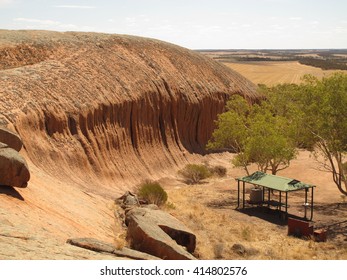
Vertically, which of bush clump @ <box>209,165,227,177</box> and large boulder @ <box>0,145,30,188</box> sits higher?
large boulder @ <box>0,145,30,188</box>

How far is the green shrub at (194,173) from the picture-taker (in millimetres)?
32172

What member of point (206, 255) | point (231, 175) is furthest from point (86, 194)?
point (231, 175)

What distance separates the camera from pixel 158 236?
43.6ft

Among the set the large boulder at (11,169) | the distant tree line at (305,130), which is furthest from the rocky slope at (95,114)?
the distant tree line at (305,130)

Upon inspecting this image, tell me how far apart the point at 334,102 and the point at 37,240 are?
53.8ft

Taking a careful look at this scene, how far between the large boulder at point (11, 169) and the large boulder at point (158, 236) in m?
3.62

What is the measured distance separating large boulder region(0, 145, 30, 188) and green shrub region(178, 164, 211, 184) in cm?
1883

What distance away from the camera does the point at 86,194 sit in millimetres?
19547

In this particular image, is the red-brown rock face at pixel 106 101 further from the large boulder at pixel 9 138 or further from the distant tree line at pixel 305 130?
the distant tree line at pixel 305 130

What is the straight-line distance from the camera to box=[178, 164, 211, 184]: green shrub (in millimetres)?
32172

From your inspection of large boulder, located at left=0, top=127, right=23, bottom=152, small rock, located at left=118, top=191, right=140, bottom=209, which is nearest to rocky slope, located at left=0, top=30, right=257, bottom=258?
small rock, located at left=118, top=191, right=140, bottom=209

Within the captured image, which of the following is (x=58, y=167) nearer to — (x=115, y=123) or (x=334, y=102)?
(x=115, y=123)

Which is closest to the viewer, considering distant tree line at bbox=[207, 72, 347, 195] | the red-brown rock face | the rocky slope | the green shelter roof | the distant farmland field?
the rocky slope

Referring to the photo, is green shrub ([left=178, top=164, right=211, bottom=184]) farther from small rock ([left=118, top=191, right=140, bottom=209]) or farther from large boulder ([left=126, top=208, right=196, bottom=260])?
large boulder ([left=126, top=208, right=196, bottom=260])
